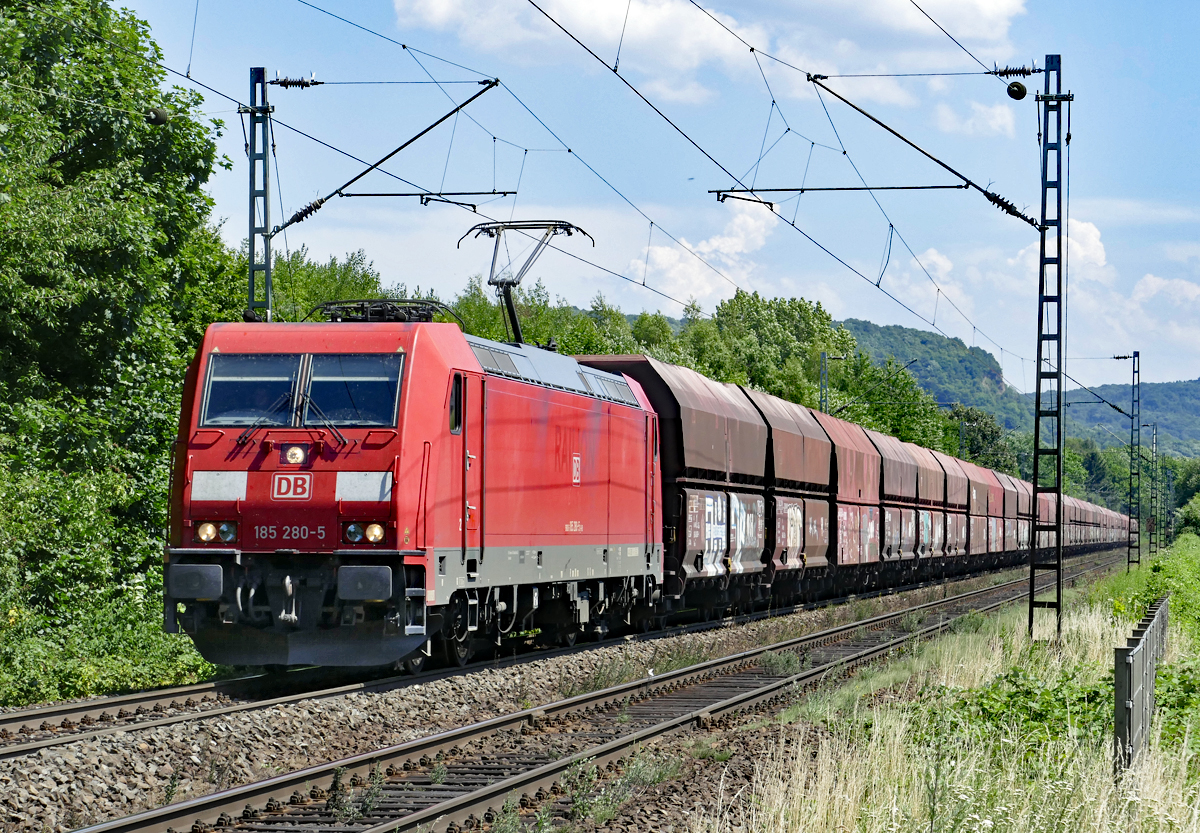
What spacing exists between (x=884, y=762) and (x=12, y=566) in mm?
12389

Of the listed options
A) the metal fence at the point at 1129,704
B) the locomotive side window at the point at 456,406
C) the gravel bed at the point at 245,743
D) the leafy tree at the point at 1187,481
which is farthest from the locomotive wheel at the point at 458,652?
the leafy tree at the point at 1187,481

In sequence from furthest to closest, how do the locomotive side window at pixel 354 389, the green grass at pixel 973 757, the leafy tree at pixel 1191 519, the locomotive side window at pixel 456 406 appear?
the leafy tree at pixel 1191 519
the locomotive side window at pixel 456 406
the locomotive side window at pixel 354 389
the green grass at pixel 973 757

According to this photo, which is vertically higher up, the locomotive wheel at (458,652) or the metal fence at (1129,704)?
the metal fence at (1129,704)

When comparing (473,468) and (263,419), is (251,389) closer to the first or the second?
(263,419)

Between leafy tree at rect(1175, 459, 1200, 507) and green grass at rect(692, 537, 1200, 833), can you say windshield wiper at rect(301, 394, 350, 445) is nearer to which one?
green grass at rect(692, 537, 1200, 833)

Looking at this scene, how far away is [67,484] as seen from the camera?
19.4 metres

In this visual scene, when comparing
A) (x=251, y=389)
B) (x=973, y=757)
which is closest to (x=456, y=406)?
(x=251, y=389)

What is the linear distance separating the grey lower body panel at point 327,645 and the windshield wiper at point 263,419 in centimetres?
193

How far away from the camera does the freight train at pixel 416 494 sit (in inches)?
522

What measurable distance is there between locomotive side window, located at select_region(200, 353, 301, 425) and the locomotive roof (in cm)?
215

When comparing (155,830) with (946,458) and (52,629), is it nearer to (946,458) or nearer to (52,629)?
(52,629)

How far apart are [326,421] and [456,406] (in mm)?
1458

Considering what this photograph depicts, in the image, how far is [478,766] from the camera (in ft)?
34.2

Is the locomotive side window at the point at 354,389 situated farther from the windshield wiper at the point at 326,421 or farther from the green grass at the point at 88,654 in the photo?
the green grass at the point at 88,654
